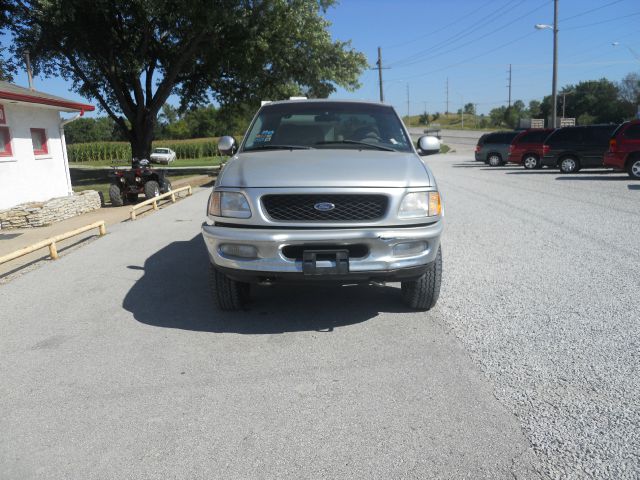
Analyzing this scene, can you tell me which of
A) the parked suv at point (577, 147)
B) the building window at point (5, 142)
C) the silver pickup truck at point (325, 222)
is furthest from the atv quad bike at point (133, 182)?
the parked suv at point (577, 147)

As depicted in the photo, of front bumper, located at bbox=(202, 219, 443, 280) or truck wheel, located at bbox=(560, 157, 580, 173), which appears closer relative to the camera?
front bumper, located at bbox=(202, 219, 443, 280)

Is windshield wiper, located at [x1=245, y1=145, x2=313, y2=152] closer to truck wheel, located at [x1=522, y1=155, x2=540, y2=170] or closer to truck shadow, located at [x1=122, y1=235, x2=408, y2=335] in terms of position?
truck shadow, located at [x1=122, y1=235, x2=408, y2=335]

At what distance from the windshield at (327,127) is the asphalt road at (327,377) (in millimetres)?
1464

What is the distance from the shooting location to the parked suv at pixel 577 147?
18.3m

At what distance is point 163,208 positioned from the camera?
514 inches

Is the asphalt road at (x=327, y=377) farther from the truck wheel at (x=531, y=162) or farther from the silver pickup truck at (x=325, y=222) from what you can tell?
the truck wheel at (x=531, y=162)

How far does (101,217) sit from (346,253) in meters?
10.1

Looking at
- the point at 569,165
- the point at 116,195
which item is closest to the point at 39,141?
the point at 116,195

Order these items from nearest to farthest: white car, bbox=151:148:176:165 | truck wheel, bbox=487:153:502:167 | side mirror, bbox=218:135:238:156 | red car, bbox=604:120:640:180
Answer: side mirror, bbox=218:135:238:156
red car, bbox=604:120:640:180
truck wheel, bbox=487:153:502:167
white car, bbox=151:148:176:165

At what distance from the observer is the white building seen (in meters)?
12.3

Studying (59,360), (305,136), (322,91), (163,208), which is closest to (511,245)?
(305,136)

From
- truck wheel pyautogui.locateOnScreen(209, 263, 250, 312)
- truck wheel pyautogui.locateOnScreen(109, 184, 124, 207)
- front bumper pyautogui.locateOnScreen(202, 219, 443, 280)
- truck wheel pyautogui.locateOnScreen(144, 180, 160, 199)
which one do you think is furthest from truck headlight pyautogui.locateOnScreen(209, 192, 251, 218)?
truck wheel pyautogui.locateOnScreen(109, 184, 124, 207)

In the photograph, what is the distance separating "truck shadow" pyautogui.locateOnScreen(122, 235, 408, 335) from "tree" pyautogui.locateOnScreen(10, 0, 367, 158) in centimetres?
1391

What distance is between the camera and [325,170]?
4062mm
